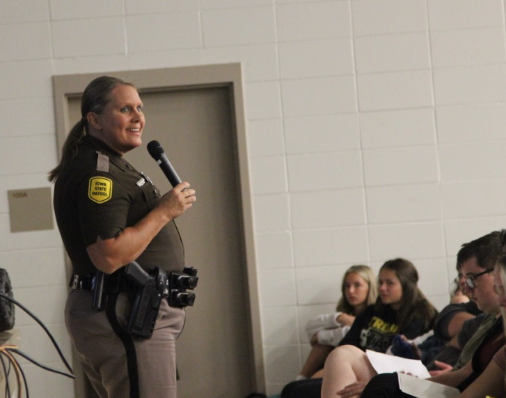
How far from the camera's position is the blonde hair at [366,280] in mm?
4223

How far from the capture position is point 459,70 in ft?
14.5

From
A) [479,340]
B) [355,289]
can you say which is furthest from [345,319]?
[479,340]

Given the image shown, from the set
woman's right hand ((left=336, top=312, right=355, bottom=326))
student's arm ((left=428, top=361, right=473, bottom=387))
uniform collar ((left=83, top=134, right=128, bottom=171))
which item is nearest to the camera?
uniform collar ((left=83, top=134, right=128, bottom=171))

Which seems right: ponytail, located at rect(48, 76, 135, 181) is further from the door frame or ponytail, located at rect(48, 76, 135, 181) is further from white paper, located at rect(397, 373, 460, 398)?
the door frame

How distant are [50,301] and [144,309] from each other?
8.13ft

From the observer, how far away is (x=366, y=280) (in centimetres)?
422

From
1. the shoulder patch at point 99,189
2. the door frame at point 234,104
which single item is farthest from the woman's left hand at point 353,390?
the door frame at point 234,104

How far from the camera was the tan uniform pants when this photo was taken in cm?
206

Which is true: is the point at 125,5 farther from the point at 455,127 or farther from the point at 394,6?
the point at 455,127

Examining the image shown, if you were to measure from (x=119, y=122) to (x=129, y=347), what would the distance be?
25.0 inches

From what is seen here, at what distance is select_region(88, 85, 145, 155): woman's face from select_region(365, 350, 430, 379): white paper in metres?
1.28

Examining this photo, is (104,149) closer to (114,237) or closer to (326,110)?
(114,237)

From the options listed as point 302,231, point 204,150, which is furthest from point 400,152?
point 204,150

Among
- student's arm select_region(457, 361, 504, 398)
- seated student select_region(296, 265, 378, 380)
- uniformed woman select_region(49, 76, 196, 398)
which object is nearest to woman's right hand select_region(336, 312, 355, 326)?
seated student select_region(296, 265, 378, 380)
